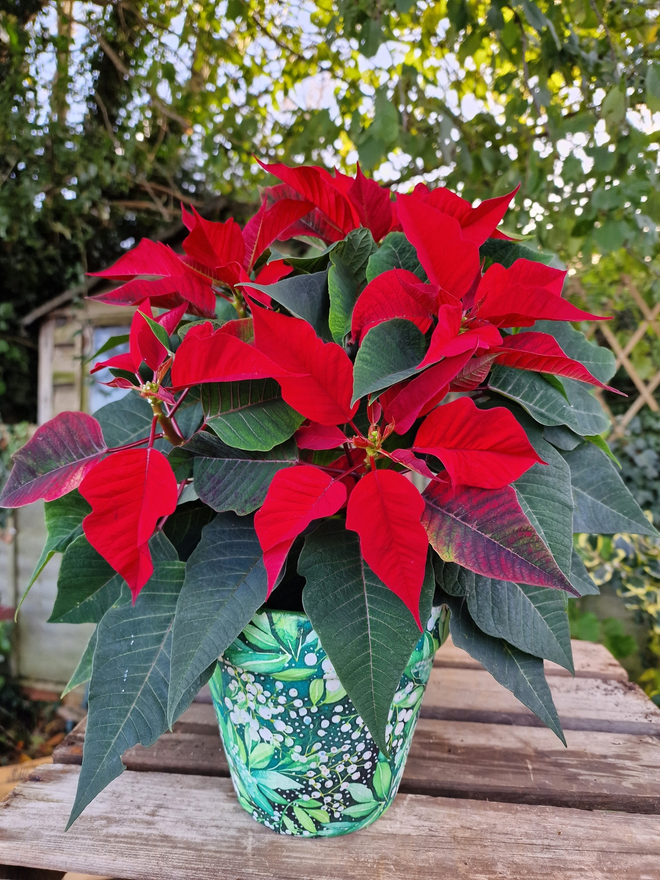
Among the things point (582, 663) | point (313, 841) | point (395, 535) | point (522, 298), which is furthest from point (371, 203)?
point (582, 663)

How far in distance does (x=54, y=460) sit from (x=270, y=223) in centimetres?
22

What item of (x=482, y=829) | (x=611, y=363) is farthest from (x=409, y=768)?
(x=611, y=363)

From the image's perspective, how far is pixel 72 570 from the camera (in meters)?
0.39

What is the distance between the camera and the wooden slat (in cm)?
73

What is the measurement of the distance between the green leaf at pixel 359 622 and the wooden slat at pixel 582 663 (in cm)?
44

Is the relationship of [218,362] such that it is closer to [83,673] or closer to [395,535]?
[395,535]

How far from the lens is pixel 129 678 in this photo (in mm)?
355

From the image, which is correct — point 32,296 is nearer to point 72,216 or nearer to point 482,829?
point 72,216

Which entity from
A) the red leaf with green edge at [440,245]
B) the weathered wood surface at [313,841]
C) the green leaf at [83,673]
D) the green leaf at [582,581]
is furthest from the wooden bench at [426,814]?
the red leaf with green edge at [440,245]

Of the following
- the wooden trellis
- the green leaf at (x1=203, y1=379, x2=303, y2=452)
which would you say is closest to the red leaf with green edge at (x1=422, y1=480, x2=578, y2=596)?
the green leaf at (x1=203, y1=379, x2=303, y2=452)

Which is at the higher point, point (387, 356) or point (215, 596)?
point (387, 356)

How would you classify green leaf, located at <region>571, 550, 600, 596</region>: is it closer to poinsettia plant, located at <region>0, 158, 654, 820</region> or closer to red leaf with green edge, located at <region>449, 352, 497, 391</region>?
poinsettia plant, located at <region>0, 158, 654, 820</region>

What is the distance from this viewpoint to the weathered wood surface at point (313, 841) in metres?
0.40

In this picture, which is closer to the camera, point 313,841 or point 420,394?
point 420,394
